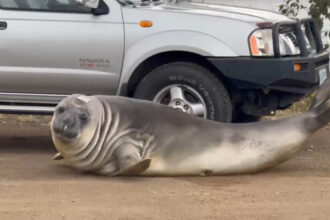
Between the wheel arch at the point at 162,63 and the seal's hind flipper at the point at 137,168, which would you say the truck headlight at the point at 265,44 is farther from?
the seal's hind flipper at the point at 137,168

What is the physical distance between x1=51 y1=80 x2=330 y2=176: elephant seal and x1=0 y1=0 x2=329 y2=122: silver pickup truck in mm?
632

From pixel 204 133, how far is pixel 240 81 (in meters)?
0.85

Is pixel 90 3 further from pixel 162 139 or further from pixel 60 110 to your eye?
pixel 162 139

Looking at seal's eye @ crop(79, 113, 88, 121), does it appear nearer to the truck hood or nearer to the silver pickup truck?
the silver pickup truck

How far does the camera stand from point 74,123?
25.0ft

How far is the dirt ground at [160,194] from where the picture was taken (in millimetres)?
6465

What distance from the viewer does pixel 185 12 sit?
28.4 feet

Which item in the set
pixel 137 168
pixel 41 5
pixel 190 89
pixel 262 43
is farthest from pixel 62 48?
pixel 262 43

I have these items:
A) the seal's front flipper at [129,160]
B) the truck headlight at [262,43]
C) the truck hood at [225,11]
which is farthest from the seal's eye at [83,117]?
the truck headlight at [262,43]

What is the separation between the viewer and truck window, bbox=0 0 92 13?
8.75 meters

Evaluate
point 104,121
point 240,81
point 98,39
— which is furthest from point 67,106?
point 240,81

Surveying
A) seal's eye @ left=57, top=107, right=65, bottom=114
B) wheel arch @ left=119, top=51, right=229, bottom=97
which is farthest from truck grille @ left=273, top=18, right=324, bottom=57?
seal's eye @ left=57, top=107, right=65, bottom=114

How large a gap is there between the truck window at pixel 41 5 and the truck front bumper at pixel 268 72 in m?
1.40

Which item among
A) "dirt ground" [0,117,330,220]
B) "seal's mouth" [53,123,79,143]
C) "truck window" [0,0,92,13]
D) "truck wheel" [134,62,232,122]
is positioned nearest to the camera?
"dirt ground" [0,117,330,220]
